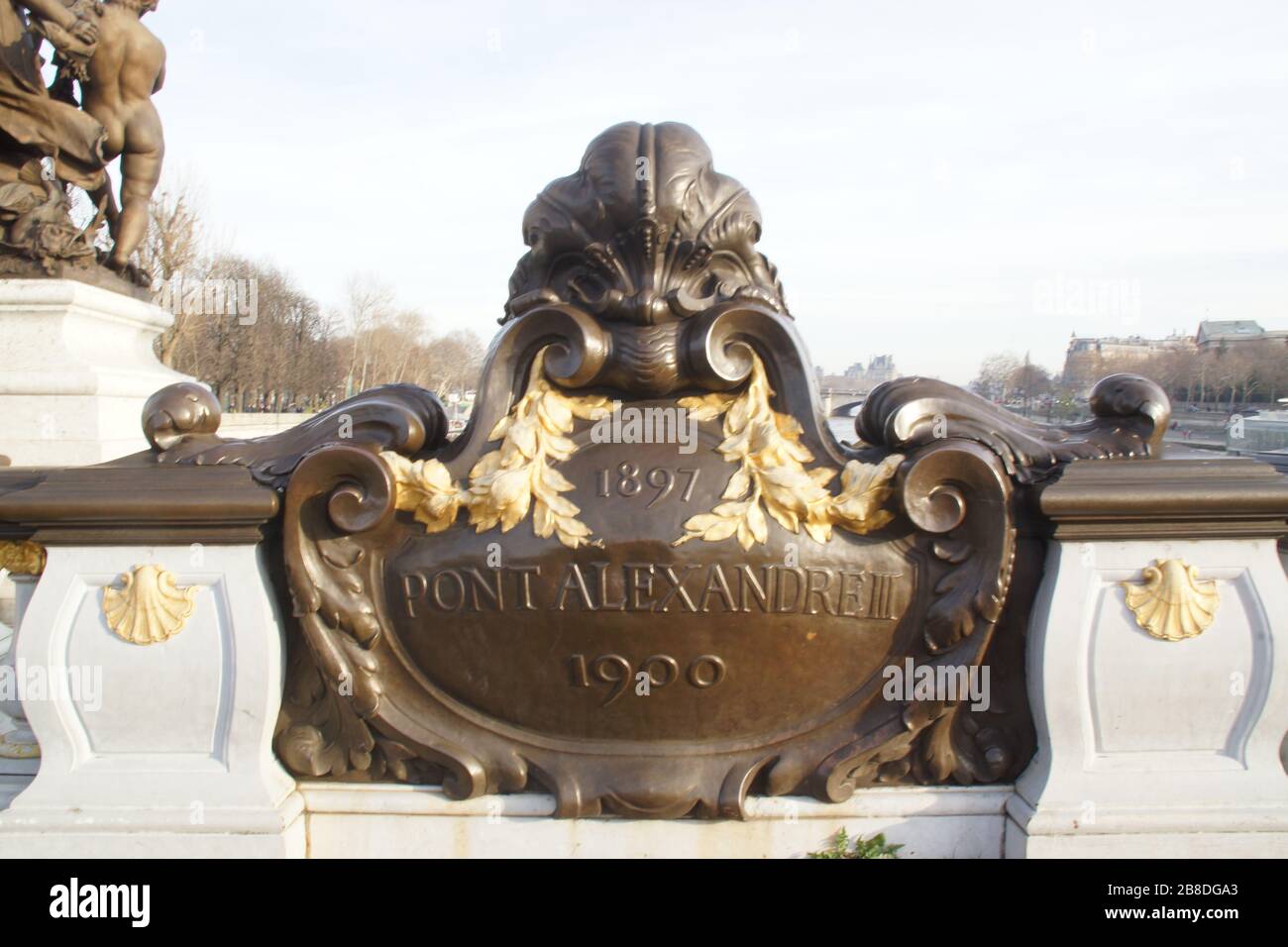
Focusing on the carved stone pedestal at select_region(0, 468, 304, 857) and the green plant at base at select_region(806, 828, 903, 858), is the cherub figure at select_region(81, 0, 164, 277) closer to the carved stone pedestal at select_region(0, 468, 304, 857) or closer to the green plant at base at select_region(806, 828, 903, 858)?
the carved stone pedestal at select_region(0, 468, 304, 857)

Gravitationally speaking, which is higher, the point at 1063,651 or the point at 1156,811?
the point at 1063,651

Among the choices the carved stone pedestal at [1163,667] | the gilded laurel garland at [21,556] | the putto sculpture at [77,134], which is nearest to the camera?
the carved stone pedestal at [1163,667]

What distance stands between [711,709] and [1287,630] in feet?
5.41

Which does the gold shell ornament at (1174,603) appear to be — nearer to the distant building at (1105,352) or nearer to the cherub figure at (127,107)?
the cherub figure at (127,107)

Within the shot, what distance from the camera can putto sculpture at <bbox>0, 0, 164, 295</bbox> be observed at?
661cm

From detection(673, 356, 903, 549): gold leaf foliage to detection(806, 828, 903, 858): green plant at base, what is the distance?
2.98 ft

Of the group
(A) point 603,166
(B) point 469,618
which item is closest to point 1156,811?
(B) point 469,618

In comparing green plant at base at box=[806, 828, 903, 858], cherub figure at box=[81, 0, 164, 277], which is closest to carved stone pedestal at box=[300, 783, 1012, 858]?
green plant at base at box=[806, 828, 903, 858]

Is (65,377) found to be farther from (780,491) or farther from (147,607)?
(780,491)

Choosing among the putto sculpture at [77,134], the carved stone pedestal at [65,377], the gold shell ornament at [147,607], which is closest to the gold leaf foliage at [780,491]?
the gold shell ornament at [147,607]

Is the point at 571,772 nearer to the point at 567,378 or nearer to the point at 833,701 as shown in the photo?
the point at 833,701

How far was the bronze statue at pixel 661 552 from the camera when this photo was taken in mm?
2486

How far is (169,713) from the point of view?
8.32 feet

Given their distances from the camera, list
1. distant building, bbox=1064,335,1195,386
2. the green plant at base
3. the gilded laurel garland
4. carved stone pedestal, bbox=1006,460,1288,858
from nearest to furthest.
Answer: carved stone pedestal, bbox=1006,460,1288,858 < the green plant at base < the gilded laurel garland < distant building, bbox=1064,335,1195,386
